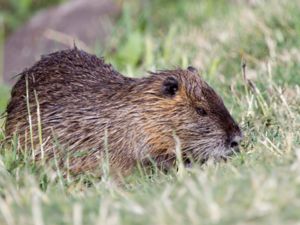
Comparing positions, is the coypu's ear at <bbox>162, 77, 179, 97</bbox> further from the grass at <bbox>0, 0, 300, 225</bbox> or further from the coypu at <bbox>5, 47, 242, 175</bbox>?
the grass at <bbox>0, 0, 300, 225</bbox>

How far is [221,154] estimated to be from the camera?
487cm

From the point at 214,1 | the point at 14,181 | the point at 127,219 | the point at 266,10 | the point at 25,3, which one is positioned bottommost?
the point at 127,219

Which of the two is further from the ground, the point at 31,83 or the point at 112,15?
the point at 112,15

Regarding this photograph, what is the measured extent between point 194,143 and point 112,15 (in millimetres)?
6285

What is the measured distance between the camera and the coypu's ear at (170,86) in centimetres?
507

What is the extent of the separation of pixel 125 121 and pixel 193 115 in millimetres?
350

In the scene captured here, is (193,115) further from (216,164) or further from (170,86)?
(216,164)

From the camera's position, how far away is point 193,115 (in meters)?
5.04

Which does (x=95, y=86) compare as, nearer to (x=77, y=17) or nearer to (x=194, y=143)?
(x=194, y=143)

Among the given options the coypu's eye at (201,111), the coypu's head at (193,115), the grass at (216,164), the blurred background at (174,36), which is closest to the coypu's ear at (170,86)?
the coypu's head at (193,115)

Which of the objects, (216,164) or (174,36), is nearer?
(216,164)

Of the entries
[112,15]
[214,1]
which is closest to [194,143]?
[214,1]

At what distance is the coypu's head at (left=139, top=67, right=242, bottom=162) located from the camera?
4.88 metres

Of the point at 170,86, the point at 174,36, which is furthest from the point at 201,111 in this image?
the point at 174,36
